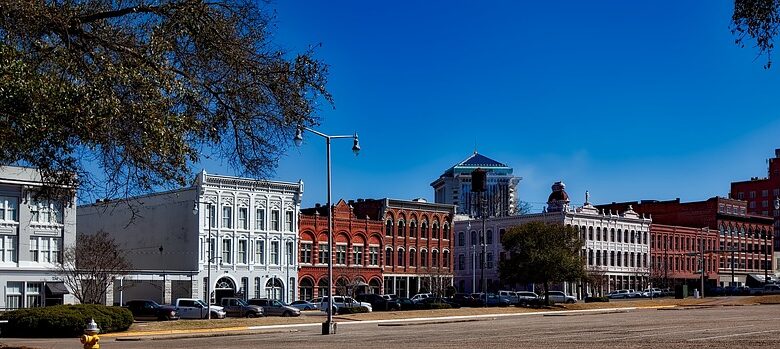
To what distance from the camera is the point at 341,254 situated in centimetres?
9925

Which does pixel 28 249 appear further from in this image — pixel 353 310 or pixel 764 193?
pixel 764 193

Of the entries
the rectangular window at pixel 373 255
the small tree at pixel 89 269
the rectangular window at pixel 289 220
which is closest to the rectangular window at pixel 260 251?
the rectangular window at pixel 289 220

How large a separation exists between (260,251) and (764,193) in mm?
128503

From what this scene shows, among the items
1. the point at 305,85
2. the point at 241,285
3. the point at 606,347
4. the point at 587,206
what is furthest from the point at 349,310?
the point at 587,206

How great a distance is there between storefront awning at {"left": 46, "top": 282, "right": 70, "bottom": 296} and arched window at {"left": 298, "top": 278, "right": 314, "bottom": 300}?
89.7 ft

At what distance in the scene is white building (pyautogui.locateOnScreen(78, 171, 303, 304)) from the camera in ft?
283

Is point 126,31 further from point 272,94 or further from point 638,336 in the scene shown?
point 638,336

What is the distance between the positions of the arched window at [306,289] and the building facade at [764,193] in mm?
112846

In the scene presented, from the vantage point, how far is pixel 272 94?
61.8 ft

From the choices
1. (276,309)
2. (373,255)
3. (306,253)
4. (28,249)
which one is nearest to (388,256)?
(373,255)

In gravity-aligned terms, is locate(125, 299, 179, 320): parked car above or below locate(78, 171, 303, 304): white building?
below

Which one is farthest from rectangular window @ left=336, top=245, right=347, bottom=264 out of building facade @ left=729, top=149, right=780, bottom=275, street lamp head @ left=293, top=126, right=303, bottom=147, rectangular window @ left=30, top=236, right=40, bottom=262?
building facade @ left=729, top=149, right=780, bottom=275

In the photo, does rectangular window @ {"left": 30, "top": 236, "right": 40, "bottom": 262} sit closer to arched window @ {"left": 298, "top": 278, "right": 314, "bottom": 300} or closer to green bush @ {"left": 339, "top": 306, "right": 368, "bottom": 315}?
green bush @ {"left": 339, "top": 306, "right": 368, "bottom": 315}

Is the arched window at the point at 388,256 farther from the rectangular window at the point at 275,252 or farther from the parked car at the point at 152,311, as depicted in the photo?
the parked car at the point at 152,311
